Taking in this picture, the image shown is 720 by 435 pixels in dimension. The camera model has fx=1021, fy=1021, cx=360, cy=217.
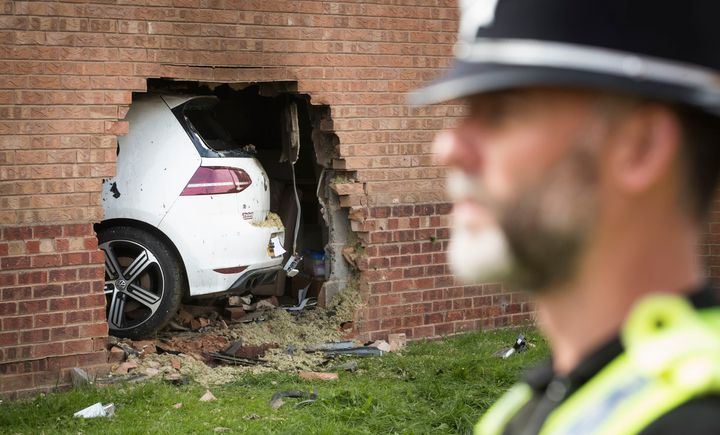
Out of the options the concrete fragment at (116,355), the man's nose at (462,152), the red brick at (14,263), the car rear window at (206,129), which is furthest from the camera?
the car rear window at (206,129)

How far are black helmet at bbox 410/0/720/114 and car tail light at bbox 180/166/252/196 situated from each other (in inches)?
270

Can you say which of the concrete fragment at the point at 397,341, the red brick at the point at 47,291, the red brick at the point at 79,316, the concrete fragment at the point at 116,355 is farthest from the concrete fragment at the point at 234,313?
the red brick at the point at 47,291

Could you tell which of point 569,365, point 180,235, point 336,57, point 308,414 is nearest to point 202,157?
point 180,235

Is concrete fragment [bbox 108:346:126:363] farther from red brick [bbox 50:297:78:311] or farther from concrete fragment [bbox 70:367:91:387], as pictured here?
red brick [bbox 50:297:78:311]

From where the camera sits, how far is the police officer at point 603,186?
1.16 metres

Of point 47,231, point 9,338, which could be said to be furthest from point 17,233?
point 9,338

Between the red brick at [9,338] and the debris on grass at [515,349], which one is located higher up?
the red brick at [9,338]

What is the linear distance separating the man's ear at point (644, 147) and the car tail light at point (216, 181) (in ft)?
22.7

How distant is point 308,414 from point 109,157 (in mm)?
2406

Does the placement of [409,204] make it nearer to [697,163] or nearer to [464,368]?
[464,368]

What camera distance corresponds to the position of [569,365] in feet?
4.42

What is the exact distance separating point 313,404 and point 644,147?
5707mm

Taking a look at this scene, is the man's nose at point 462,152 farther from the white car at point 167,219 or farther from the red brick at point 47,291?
the white car at point 167,219

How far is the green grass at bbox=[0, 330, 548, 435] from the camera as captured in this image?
6.30m
